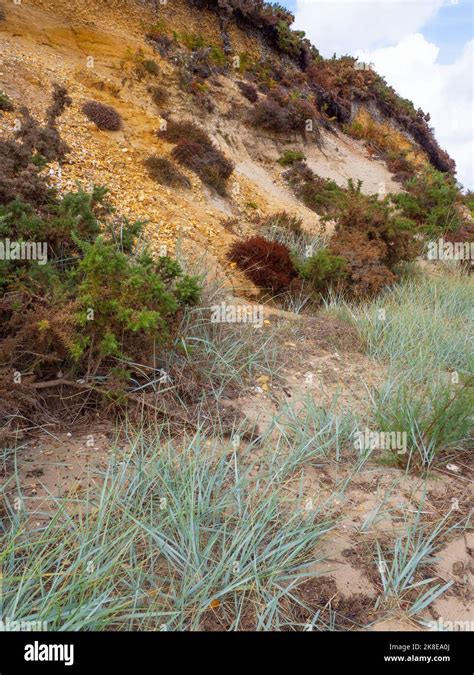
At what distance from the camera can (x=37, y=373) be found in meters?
3.35

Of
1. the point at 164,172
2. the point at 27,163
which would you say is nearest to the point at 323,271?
the point at 164,172

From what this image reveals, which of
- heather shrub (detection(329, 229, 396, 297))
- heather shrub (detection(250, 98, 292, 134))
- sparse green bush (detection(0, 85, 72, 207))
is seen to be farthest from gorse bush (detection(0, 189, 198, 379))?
heather shrub (detection(250, 98, 292, 134))

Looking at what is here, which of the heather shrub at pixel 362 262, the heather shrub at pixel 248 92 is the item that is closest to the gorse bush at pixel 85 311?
the heather shrub at pixel 362 262

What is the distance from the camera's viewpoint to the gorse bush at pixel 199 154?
8.87m

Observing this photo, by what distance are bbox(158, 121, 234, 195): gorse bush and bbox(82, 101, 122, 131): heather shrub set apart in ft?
2.84

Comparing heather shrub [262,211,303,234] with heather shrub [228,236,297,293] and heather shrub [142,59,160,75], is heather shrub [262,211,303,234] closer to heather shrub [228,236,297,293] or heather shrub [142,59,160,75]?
heather shrub [228,236,297,293]

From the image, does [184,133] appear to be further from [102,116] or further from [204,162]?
[102,116]

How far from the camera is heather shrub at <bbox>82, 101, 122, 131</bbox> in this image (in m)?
8.34

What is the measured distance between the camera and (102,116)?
8.40 m

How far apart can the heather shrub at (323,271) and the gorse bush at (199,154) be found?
328cm

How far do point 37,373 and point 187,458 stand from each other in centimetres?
127

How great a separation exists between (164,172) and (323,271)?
3.45m

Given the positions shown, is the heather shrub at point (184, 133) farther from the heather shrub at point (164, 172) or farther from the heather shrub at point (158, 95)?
the heather shrub at point (164, 172)

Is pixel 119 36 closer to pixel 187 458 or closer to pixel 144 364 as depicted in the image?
pixel 144 364
